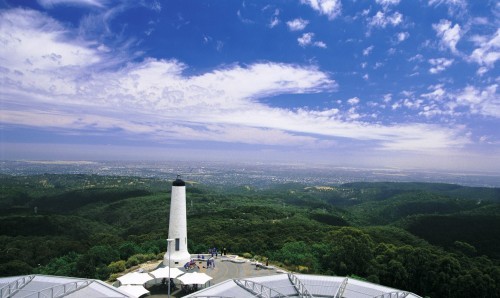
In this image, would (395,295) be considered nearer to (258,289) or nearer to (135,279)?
(258,289)

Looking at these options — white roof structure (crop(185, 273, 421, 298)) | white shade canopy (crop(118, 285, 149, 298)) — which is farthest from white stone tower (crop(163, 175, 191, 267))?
white roof structure (crop(185, 273, 421, 298))

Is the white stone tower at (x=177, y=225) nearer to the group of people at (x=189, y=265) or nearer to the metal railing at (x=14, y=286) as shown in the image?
the group of people at (x=189, y=265)

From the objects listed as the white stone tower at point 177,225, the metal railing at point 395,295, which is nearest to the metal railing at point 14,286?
the white stone tower at point 177,225

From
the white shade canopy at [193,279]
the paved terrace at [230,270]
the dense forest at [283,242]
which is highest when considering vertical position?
the white shade canopy at [193,279]

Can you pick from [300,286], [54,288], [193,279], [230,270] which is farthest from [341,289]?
[230,270]

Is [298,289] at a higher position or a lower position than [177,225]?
lower

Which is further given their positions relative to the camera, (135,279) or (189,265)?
(189,265)

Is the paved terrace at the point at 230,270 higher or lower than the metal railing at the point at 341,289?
lower
